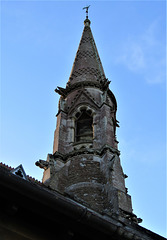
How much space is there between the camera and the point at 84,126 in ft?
61.5

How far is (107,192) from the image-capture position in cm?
1400

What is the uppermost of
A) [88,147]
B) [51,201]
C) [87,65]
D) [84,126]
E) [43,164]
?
[87,65]

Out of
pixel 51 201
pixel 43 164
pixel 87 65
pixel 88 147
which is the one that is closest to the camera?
pixel 51 201

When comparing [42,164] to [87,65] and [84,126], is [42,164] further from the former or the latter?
[87,65]

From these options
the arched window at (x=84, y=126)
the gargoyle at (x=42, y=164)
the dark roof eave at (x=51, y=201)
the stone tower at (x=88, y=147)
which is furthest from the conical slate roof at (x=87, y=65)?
the dark roof eave at (x=51, y=201)

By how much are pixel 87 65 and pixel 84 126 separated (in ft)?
16.0

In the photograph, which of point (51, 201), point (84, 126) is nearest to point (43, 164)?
point (84, 126)

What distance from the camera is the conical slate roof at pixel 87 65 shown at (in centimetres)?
2092

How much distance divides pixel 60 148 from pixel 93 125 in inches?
82.6

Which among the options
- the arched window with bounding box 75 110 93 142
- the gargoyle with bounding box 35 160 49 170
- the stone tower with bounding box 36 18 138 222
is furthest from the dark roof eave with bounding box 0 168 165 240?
the arched window with bounding box 75 110 93 142

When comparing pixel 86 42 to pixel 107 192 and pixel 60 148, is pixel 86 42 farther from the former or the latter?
pixel 107 192

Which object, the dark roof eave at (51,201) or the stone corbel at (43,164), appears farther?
the stone corbel at (43,164)

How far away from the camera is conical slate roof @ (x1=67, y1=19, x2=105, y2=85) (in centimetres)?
2092

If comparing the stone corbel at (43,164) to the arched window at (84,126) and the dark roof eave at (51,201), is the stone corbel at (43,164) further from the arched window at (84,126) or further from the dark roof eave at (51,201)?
the dark roof eave at (51,201)
